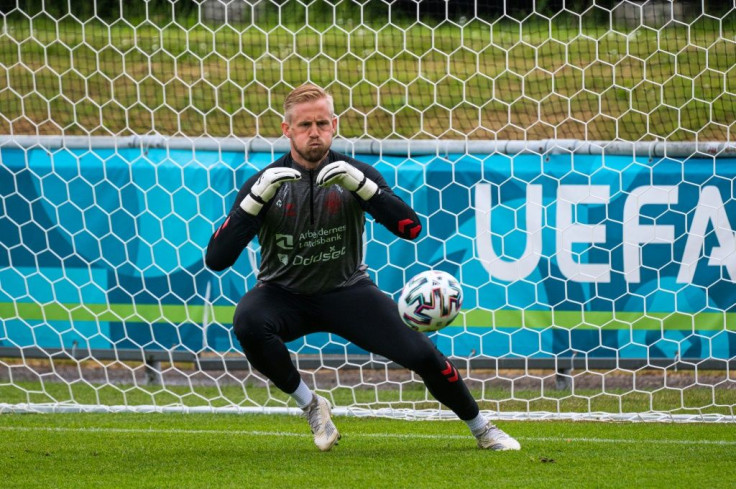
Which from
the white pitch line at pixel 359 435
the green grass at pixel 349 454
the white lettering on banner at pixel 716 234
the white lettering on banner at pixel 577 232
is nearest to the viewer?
the green grass at pixel 349 454

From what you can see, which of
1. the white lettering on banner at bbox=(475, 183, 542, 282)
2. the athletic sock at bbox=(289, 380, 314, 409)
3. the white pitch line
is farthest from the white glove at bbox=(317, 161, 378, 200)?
the white lettering on banner at bbox=(475, 183, 542, 282)

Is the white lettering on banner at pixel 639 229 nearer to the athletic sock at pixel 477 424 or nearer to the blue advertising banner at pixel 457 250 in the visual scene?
the blue advertising banner at pixel 457 250

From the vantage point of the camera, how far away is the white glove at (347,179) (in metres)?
5.25

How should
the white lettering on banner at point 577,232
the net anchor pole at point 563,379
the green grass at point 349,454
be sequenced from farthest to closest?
the net anchor pole at point 563,379 → the white lettering on banner at point 577,232 → the green grass at point 349,454

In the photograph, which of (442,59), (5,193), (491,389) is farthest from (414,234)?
(442,59)

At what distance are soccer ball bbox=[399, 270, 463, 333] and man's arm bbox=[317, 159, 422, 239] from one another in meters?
0.31

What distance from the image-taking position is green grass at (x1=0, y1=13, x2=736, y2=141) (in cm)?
896

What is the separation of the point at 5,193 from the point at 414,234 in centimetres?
399

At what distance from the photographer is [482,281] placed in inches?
307

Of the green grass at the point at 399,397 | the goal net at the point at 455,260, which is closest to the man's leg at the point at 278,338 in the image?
the goal net at the point at 455,260

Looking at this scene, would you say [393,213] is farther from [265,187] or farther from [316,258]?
[265,187]

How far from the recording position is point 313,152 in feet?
18.7

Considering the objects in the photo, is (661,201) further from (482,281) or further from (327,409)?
(327,409)

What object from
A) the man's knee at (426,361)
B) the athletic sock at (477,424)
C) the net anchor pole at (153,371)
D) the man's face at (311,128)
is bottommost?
the net anchor pole at (153,371)
